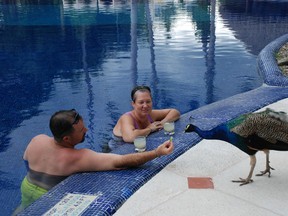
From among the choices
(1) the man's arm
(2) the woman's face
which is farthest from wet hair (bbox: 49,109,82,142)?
(2) the woman's face

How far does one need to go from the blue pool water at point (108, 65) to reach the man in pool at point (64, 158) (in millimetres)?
940

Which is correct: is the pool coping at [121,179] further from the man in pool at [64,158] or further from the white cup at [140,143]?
the white cup at [140,143]

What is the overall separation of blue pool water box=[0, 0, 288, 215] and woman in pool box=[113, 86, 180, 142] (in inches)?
51.0

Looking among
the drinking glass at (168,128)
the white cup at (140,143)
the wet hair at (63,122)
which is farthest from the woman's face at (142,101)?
the wet hair at (63,122)

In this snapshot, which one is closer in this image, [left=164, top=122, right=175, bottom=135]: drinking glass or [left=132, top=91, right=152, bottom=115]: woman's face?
[left=132, top=91, right=152, bottom=115]: woman's face

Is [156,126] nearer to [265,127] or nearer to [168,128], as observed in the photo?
[168,128]

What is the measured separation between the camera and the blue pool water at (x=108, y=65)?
670 cm

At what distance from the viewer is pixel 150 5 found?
2417cm

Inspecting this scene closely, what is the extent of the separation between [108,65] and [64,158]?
695cm

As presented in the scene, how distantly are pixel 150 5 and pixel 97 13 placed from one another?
201 inches

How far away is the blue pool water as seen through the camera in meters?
6.70

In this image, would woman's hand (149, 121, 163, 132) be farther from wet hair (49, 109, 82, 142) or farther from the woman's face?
wet hair (49, 109, 82, 142)

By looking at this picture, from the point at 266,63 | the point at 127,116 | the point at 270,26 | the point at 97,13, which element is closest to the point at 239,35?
the point at 270,26

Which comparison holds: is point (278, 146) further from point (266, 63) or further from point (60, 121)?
point (266, 63)
